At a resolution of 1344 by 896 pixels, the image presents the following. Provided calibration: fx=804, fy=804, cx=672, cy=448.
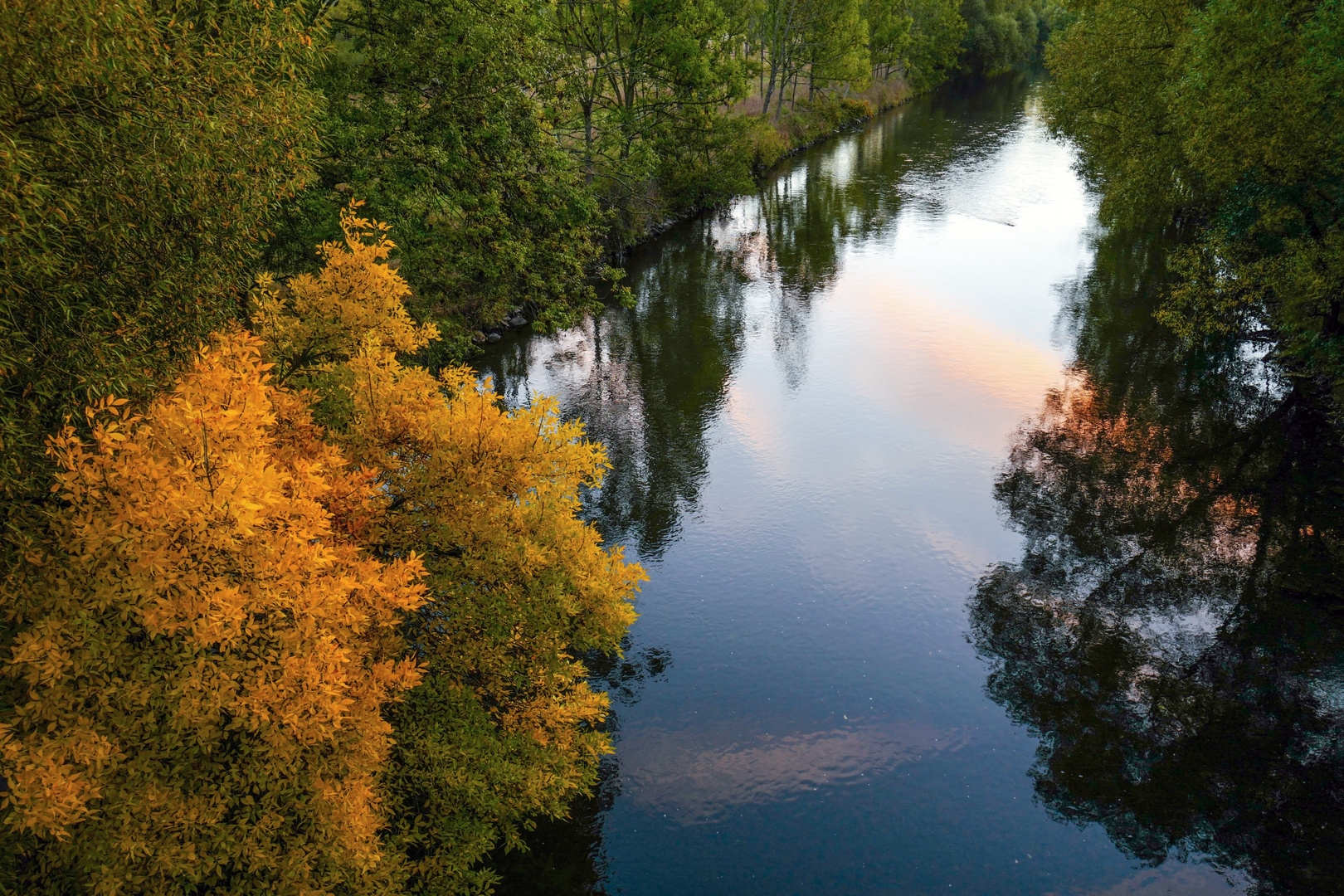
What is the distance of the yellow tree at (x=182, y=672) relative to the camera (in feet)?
28.2

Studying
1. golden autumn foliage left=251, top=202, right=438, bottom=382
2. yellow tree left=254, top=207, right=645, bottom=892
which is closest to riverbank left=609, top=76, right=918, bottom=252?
golden autumn foliage left=251, top=202, right=438, bottom=382

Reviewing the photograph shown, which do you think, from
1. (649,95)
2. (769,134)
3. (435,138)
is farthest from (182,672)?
(769,134)

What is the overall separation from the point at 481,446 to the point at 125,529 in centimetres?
551

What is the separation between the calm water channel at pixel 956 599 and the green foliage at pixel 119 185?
11096 millimetres

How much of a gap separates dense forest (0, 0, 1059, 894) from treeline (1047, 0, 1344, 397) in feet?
73.4

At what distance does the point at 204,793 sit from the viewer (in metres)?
9.62

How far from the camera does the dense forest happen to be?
28.6ft

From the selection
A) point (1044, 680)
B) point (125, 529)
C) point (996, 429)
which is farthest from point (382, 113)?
point (996, 429)

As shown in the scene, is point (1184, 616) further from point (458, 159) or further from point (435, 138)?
point (435, 138)

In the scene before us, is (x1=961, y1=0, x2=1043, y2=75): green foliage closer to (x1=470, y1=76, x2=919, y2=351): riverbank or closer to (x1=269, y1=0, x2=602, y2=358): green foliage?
(x1=470, y1=76, x2=919, y2=351): riverbank

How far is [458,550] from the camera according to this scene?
45.5 ft

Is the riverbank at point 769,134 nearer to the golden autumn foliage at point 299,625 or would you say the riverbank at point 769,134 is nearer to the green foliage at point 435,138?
the green foliage at point 435,138

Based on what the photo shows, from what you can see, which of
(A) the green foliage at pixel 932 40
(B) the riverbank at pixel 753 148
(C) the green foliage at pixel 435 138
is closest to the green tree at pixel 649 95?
(B) the riverbank at pixel 753 148

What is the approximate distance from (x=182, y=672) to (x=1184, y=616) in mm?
21753
